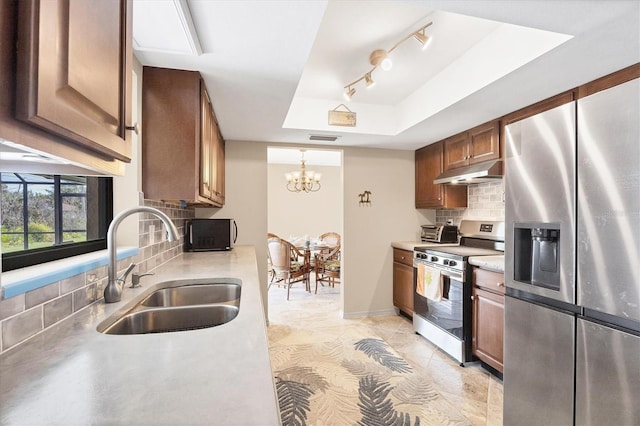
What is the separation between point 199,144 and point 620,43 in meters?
2.26

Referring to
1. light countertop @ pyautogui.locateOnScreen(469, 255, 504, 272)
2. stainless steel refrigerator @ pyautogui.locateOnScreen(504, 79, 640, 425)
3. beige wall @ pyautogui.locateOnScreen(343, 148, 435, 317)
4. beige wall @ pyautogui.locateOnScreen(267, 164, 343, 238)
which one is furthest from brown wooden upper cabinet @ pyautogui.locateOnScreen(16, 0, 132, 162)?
beige wall @ pyautogui.locateOnScreen(267, 164, 343, 238)

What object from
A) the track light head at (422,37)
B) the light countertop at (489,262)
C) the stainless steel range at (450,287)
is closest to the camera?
the track light head at (422,37)

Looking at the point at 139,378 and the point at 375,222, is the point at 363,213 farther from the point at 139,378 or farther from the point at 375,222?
the point at 139,378

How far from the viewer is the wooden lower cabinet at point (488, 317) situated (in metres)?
2.22

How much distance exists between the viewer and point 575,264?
1202 mm

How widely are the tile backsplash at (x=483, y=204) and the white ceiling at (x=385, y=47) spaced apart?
2.24 ft

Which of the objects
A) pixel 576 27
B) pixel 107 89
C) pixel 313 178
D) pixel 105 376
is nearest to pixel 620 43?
pixel 576 27

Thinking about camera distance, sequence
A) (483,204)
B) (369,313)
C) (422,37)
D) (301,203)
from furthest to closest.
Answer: (301,203) < (369,313) < (483,204) < (422,37)

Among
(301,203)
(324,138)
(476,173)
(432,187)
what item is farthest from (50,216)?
(301,203)

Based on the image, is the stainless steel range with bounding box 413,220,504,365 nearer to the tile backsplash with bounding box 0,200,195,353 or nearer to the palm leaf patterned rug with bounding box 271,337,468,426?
the palm leaf patterned rug with bounding box 271,337,468,426

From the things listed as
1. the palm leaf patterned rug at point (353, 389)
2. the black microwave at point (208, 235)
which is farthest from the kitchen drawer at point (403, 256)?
the black microwave at point (208, 235)

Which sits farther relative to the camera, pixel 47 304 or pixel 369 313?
pixel 369 313

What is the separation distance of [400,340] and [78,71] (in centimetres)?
317

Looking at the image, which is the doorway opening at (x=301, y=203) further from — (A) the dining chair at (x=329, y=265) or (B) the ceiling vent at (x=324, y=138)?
(B) the ceiling vent at (x=324, y=138)
